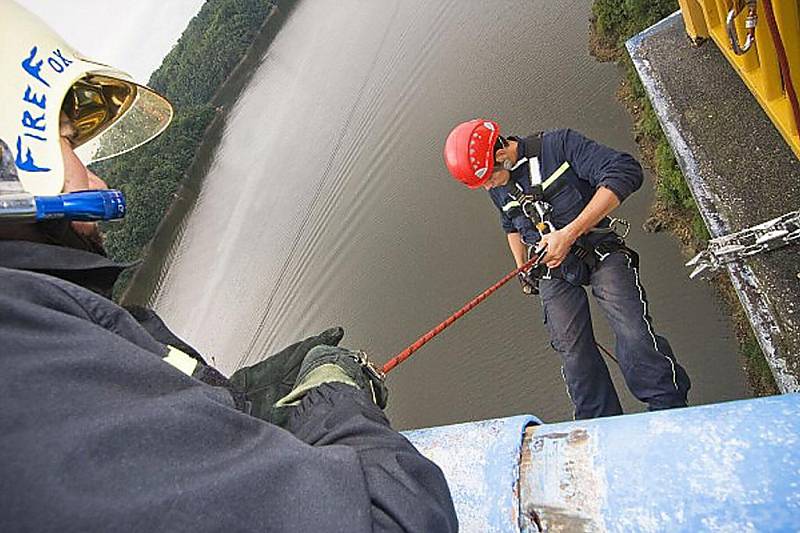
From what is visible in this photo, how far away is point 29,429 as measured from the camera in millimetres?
717

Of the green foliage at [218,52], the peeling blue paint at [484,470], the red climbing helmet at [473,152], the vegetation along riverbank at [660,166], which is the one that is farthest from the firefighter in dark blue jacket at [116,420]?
the green foliage at [218,52]

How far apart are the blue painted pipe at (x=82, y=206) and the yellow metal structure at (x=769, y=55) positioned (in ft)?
9.86

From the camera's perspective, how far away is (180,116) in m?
23.0

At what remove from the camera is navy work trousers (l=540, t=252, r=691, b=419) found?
10.5 feet

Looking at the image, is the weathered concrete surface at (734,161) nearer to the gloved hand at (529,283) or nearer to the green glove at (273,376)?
the gloved hand at (529,283)

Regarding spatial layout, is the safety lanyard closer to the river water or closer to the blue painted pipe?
the river water

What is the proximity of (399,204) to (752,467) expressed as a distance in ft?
31.6

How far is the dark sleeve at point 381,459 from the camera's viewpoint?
3.39 feet

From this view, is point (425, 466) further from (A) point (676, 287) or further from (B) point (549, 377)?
(B) point (549, 377)

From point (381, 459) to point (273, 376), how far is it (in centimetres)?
71

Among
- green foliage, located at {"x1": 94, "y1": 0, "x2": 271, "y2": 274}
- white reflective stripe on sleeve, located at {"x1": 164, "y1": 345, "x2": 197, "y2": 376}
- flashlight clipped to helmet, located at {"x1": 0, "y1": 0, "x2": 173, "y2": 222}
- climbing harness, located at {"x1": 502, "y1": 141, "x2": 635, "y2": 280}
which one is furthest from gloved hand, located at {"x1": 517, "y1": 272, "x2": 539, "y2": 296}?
green foliage, located at {"x1": 94, "y1": 0, "x2": 271, "y2": 274}

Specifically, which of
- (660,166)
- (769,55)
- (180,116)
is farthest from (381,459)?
(180,116)

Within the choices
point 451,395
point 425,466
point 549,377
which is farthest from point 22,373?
point 451,395

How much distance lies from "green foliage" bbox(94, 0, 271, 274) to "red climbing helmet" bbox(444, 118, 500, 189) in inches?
648
